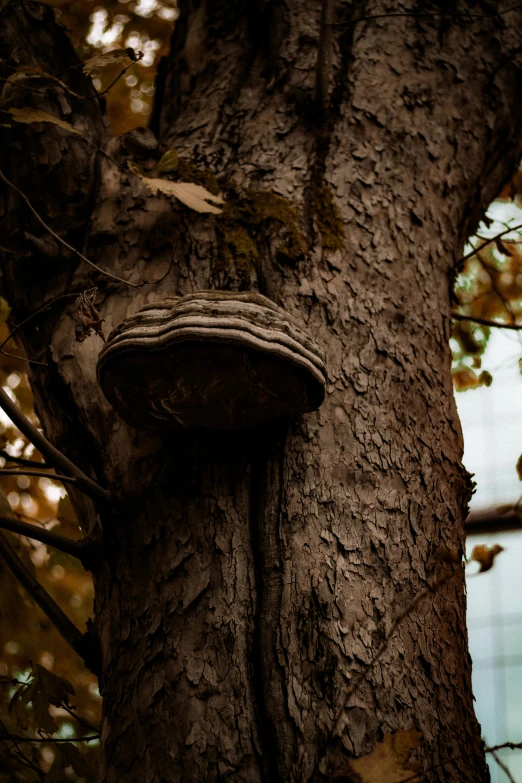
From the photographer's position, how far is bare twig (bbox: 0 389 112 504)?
6.15ft

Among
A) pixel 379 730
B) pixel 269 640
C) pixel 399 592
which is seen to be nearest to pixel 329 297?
pixel 399 592

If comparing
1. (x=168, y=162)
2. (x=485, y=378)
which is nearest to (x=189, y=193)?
(x=168, y=162)

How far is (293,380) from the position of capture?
1.79 meters

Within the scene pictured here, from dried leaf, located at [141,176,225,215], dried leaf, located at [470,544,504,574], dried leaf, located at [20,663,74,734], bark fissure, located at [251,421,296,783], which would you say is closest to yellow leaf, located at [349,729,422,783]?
bark fissure, located at [251,421,296,783]

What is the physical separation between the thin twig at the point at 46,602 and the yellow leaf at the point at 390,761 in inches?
39.0

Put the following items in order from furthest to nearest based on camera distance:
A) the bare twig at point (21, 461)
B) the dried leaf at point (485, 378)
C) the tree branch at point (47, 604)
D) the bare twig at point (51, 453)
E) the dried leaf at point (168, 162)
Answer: the dried leaf at point (485, 378)
the dried leaf at point (168, 162)
the tree branch at point (47, 604)
the bare twig at point (21, 461)
the bare twig at point (51, 453)

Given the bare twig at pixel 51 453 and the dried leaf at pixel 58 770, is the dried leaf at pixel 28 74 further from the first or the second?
the dried leaf at pixel 58 770

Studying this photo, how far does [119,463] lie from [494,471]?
9491 mm

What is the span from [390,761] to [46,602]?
1.33m

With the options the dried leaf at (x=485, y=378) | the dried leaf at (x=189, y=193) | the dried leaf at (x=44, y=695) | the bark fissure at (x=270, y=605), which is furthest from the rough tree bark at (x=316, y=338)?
the dried leaf at (x=485, y=378)

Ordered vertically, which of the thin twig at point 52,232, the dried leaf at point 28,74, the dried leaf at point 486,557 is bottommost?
the dried leaf at point 486,557

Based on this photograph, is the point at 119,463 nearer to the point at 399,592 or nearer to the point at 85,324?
the point at 85,324

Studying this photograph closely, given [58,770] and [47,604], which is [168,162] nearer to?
[47,604]

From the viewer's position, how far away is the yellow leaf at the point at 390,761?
1506 mm
